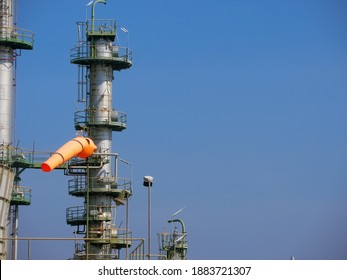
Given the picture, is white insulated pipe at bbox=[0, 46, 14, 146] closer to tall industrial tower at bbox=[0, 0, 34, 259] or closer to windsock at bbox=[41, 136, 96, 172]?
tall industrial tower at bbox=[0, 0, 34, 259]

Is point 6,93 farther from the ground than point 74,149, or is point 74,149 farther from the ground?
point 6,93

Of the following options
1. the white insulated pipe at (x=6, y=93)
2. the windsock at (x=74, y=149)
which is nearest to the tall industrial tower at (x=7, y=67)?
the white insulated pipe at (x=6, y=93)

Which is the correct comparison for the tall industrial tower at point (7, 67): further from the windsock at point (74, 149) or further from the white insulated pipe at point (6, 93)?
the windsock at point (74, 149)

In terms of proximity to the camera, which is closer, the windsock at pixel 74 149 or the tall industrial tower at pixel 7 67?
the windsock at pixel 74 149

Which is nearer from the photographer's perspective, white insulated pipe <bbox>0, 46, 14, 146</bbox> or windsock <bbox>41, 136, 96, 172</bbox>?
windsock <bbox>41, 136, 96, 172</bbox>

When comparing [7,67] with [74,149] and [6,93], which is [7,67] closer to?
[6,93]

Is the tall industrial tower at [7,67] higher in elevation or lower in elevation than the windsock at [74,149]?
higher

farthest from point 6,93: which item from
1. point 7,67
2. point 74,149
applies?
point 74,149

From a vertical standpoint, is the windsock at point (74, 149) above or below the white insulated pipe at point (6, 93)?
below

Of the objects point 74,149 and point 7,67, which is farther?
point 7,67

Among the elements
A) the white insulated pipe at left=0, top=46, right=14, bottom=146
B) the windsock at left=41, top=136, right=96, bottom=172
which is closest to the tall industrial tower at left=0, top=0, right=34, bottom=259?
the white insulated pipe at left=0, top=46, right=14, bottom=146

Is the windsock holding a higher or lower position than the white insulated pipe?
lower
